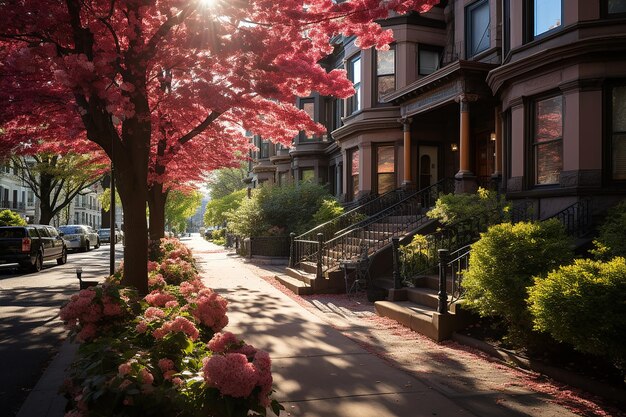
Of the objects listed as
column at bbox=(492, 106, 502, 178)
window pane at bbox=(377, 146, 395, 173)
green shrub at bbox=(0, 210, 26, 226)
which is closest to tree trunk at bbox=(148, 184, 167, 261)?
window pane at bbox=(377, 146, 395, 173)

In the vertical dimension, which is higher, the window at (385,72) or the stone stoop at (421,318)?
the window at (385,72)

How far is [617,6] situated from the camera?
424 inches

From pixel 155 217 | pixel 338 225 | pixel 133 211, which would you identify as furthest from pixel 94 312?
pixel 338 225

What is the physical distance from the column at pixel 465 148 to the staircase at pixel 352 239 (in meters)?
0.75

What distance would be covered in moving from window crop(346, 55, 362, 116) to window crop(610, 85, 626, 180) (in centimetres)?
1094

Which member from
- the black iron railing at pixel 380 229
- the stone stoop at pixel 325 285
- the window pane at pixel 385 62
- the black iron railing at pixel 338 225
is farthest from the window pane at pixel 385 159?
the stone stoop at pixel 325 285

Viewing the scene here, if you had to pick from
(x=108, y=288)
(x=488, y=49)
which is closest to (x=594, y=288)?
(x=108, y=288)

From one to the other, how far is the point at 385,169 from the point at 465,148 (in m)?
5.34

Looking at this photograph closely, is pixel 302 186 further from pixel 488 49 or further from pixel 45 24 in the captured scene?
pixel 45 24

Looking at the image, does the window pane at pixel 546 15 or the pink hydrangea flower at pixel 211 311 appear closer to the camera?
the pink hydrangea flower at pixel 211 311

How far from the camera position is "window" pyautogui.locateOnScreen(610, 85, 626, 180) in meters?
10.7

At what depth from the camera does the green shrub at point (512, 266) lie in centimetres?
640

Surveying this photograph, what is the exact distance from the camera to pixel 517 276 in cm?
642

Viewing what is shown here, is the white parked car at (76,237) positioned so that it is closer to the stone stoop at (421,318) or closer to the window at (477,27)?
the window at (477,27)
